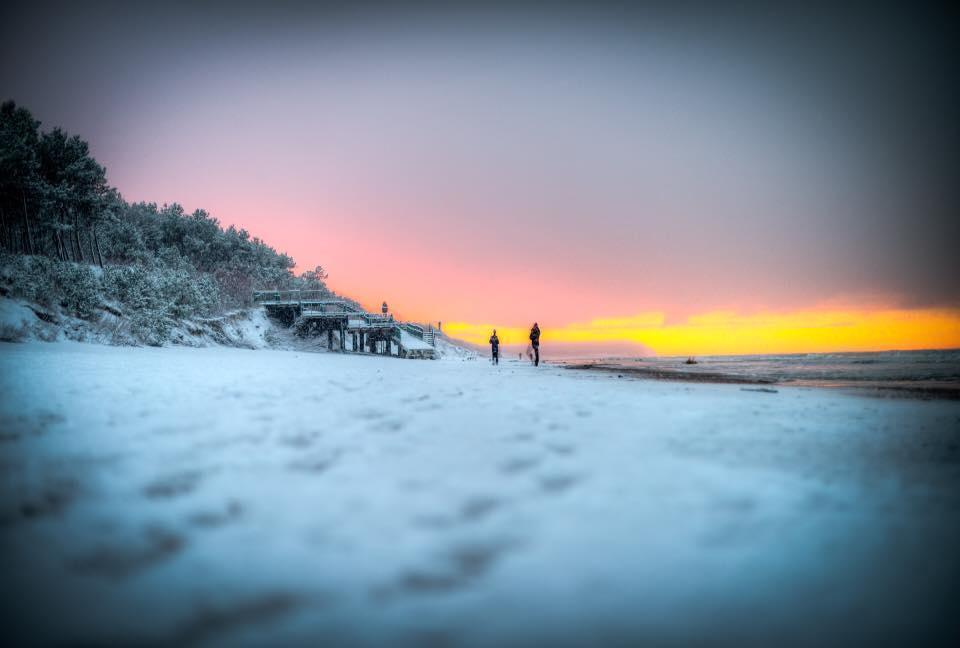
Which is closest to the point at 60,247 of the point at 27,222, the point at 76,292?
the point at 27,222

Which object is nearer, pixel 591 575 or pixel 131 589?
pixel 131 589

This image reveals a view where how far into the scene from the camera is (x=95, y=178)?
2748 cm

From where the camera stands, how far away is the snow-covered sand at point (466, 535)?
1040 mm

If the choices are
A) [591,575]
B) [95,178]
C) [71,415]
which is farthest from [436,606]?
[95,178]

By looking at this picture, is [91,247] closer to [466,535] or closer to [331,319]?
[331,319]

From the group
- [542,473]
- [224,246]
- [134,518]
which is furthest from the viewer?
[224,246]

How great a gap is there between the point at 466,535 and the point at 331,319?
32404 mm

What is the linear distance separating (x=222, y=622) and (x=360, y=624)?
32 cm

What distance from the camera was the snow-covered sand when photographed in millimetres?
1040

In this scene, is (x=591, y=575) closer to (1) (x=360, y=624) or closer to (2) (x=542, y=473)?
(1) (x=360, y=624)

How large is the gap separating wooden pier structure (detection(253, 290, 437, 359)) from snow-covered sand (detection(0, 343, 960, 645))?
28.3 m

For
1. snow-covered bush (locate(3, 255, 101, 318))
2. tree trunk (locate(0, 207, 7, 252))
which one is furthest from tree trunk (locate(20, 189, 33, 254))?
snow-covered bush (locate(3, 255, 101, 318))

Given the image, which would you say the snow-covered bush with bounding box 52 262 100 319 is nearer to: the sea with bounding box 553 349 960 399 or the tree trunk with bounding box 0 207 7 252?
the tree trunk with bounding box 0 207 7 252

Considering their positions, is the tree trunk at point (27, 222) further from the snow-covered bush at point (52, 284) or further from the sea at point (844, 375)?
the sea at point (844, 375)
